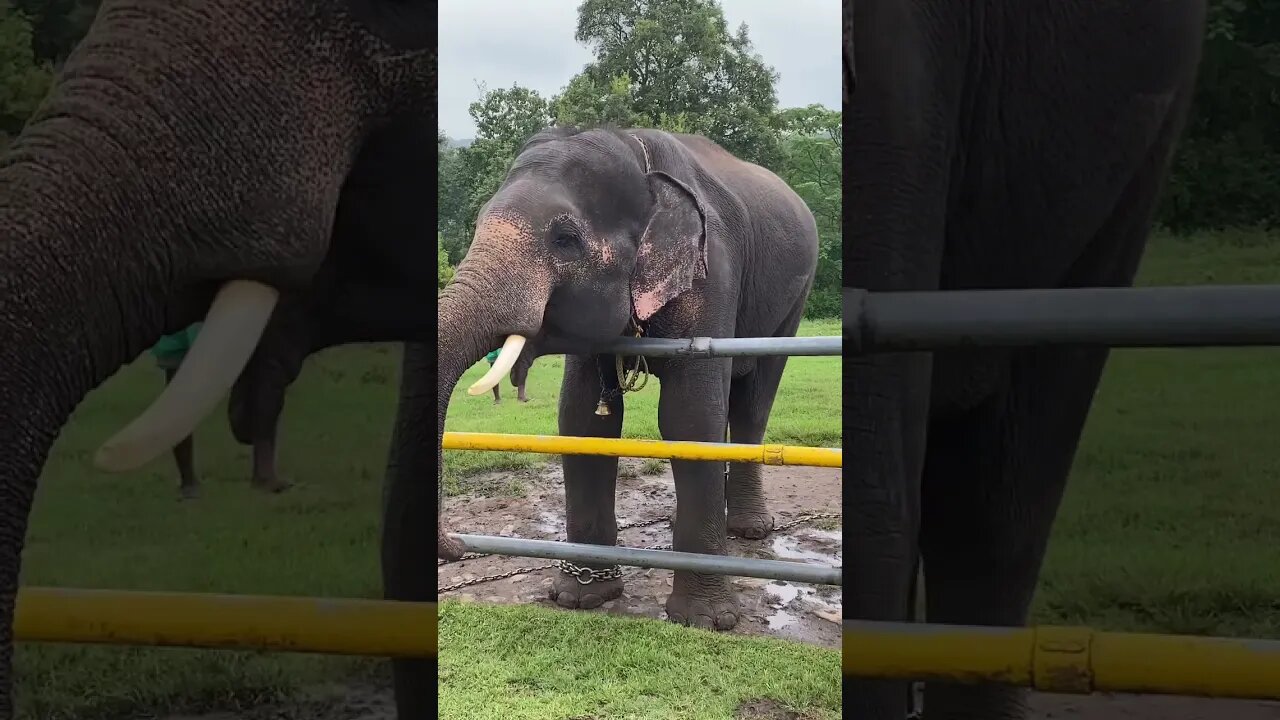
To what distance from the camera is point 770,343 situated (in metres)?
0.87

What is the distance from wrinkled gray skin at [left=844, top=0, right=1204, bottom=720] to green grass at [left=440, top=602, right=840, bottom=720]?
0.11 m

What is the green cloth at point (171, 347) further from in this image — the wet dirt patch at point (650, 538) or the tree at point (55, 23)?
the tree at point (55, 23)

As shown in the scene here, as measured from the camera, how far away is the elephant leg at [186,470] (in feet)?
4.99

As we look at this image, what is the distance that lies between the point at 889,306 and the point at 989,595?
66 centimetres

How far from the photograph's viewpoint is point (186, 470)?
1.58 metres

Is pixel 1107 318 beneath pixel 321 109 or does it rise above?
beneath

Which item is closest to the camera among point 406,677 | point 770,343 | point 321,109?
point 321,109

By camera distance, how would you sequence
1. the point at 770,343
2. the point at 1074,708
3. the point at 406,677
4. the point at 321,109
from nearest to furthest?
the point at 321,109, the point at 770,343, the point at 406,677, the point at 1074,708

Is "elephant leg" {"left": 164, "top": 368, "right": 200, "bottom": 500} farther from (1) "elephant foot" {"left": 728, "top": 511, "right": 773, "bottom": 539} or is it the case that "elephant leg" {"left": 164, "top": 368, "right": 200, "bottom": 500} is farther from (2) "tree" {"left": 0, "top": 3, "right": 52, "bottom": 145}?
(1) "elephant foot" {"left": 728, "top": 511, "right": 773, "bottom": 539}

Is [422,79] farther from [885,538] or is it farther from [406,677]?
[406,677]

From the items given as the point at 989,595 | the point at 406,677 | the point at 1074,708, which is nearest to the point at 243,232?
the point at 406,677

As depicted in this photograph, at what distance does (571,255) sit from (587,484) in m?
0.27

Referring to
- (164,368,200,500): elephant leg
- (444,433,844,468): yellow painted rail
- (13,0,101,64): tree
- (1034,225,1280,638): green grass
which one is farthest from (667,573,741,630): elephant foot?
(13,0,101,64): tree

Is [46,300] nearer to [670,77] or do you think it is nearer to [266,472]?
[670,77]
